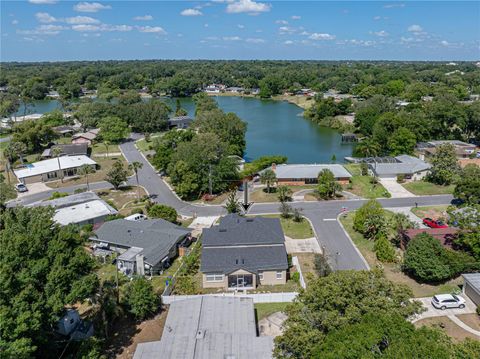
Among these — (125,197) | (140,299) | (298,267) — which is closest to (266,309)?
(298,267)

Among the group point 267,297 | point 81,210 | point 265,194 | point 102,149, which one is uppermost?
point 81,210

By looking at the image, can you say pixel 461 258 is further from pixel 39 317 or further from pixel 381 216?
pixel 39 317

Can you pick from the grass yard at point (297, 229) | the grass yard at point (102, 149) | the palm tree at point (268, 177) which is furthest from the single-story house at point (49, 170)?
the grass yard at point (297, 229)

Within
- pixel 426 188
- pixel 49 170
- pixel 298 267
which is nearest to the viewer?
pixel 298 267

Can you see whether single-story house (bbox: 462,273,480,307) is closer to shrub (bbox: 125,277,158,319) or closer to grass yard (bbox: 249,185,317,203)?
shrub (bbox: 125,277,158,319)

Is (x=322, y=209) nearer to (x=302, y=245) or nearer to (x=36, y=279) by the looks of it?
(x=302, y=245)

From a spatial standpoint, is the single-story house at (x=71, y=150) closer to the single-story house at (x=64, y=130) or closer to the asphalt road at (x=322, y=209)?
the asphalt road at (x=322, y=209)

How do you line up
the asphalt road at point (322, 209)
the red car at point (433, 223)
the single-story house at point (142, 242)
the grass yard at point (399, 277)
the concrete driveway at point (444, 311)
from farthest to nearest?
the red car at point (433, 223), the asphalt road at point (322, 209), the single-story house at point (142, 242), the grass yard at point (399, 277), the concrete driveway at point (444, 311)
